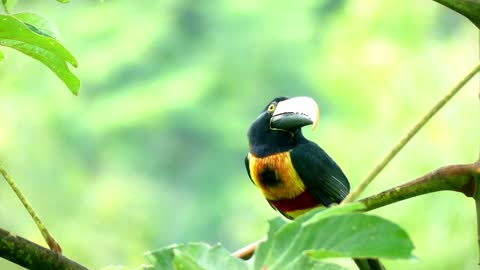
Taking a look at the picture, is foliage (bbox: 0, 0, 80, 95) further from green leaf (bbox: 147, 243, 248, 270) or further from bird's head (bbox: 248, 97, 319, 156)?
bird's head (bbox: 248, 97, 319, 156)

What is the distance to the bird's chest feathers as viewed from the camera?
191 centimetres

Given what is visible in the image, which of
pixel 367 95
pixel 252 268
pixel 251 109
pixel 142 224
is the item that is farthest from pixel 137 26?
pixel 252 268

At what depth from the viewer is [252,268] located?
2.10 feet

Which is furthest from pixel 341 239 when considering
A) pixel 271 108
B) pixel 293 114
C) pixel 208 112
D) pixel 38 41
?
pixel 208 112

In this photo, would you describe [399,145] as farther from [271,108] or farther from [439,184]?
[271,108]

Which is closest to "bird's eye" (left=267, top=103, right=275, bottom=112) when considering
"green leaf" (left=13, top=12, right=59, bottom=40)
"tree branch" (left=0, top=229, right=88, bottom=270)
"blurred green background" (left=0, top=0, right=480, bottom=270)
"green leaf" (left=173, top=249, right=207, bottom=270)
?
"green leaf" (left=13, top=12, right=59, bottom=40)

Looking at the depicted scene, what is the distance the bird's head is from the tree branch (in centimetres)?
106

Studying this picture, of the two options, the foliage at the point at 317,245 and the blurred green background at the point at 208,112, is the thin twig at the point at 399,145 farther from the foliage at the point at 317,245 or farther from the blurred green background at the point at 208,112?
the blurred green background at the point at 208,112

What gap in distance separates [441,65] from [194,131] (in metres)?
4.64

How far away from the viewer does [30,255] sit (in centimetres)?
75

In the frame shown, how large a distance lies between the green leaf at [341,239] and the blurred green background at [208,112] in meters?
3.69

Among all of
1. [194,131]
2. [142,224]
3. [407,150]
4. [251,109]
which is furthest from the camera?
[194,131]

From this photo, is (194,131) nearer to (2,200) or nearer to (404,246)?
(2,200)

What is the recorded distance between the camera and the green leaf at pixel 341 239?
611 mm
